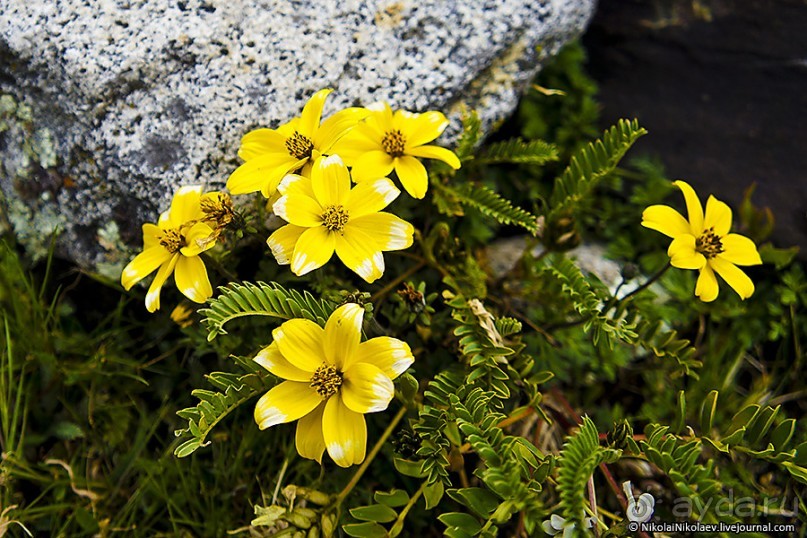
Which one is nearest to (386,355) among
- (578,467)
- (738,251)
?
(578,467)

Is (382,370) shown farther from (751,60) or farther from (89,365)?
(751,60)

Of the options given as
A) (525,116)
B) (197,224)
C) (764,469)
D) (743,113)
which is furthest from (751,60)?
(197,224)

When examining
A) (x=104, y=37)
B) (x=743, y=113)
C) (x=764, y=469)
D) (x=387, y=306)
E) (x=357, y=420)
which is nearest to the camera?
(x=357, y=420)

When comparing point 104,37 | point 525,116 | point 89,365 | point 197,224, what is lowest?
point 89,365

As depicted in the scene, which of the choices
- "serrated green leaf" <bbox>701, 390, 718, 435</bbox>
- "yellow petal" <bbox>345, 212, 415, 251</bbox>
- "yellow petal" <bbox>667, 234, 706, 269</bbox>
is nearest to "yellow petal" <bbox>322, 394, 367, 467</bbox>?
"yellow petal" <bbox>345, 212, 415, 251</bbox>

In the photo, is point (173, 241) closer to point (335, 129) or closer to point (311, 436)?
point (335, 129)

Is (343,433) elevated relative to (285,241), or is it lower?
lower
